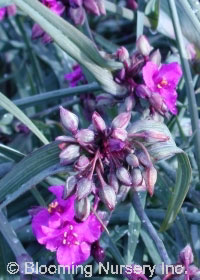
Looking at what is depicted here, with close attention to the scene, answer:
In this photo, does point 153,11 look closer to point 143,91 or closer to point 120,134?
point 143,91

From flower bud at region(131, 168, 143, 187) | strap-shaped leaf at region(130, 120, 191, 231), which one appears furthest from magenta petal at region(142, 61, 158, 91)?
flower bud at region(131, 168, 143, 187)

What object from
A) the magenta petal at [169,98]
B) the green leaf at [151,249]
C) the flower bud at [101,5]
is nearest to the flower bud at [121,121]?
the magenta petal at [169,98]

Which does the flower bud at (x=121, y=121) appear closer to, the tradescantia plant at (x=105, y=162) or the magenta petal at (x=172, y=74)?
the tradescantia plant at (x=105, y=162)

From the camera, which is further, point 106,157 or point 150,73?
point 150,73

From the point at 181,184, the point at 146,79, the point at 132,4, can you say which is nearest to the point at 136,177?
the point at 181,184

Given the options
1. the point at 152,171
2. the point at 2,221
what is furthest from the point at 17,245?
Answer: the point at 152,171

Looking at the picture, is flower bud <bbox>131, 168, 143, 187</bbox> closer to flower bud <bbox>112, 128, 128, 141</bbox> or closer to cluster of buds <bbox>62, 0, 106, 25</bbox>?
flower bud <bbox>112, 128, 128, 141</bbox>
